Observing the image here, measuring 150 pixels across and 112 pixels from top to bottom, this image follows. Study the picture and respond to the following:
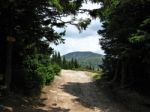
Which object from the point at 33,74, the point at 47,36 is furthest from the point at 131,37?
the point at 33,74

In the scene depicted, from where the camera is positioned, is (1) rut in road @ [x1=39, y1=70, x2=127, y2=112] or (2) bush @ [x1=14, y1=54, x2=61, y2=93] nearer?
(1) rut in road @ [x1=39, y1=70, x2=127, y2=112]

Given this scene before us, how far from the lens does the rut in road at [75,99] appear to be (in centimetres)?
2364

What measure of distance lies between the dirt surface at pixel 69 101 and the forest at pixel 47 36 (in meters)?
1.13

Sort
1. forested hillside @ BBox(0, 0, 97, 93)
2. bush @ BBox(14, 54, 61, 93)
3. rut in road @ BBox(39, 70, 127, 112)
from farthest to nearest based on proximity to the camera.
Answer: bush @ BBox(14, 54, 61, 93) < rut in road @ BBox(39, 70, 127, 112) < forested hillside @ BBox(0, 0, 97, 93)

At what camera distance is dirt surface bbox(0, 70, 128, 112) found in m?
22.2

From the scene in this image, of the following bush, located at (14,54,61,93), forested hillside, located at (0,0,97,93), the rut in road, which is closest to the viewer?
forested hillside, located at (0,0,97,93)

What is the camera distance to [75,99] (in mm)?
26453

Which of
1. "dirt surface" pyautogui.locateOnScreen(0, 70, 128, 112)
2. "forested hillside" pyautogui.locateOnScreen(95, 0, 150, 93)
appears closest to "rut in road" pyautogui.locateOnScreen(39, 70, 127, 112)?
"dirt surface" pyautogui.locateOnScreen(0, 70, 128, 112)

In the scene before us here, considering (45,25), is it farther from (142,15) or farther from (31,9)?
(142,15)

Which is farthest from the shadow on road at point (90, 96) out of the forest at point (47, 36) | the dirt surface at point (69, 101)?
the forest at point (47, 36)

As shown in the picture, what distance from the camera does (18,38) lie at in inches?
885

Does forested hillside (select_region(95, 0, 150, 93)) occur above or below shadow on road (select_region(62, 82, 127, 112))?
above

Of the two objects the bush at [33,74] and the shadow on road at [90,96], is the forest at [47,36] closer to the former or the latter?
the bush at [33,74]

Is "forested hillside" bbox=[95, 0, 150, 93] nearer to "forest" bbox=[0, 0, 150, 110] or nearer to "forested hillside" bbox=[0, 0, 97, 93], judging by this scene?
"forest" bbox=[0, 0, 150, 110]
